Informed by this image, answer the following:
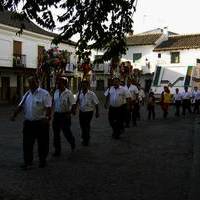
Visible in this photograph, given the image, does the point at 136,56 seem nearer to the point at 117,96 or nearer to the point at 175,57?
the point at 175,57

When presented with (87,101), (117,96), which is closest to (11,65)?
(117,96)

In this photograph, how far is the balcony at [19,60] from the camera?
44.8 meters

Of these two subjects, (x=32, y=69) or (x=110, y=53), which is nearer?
(x=110, y=53)

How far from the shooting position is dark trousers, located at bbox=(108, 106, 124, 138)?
15883 millimetres

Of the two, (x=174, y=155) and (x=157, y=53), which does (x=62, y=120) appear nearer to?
(x=174, y=155)

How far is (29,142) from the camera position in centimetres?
1054

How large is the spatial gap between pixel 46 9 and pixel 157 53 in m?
54.0

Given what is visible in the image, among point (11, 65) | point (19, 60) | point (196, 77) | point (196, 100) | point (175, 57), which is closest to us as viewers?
point (196, 100)

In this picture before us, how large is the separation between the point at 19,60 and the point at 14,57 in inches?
29.6

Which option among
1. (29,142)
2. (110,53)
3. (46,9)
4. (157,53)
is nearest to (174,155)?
(29,142)

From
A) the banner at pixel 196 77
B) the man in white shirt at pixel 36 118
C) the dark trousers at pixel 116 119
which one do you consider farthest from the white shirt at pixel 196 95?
the man in white shirt at pixel 36 118

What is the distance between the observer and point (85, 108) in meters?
14.1

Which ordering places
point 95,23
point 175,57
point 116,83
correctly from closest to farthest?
point 95,23 < point 116,83 < point 175,57

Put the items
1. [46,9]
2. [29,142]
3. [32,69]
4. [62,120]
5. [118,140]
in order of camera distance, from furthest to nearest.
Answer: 1. [32,69]
2. [118,140]
3. [62,120]
4. [29,142]
5. [46,9]
